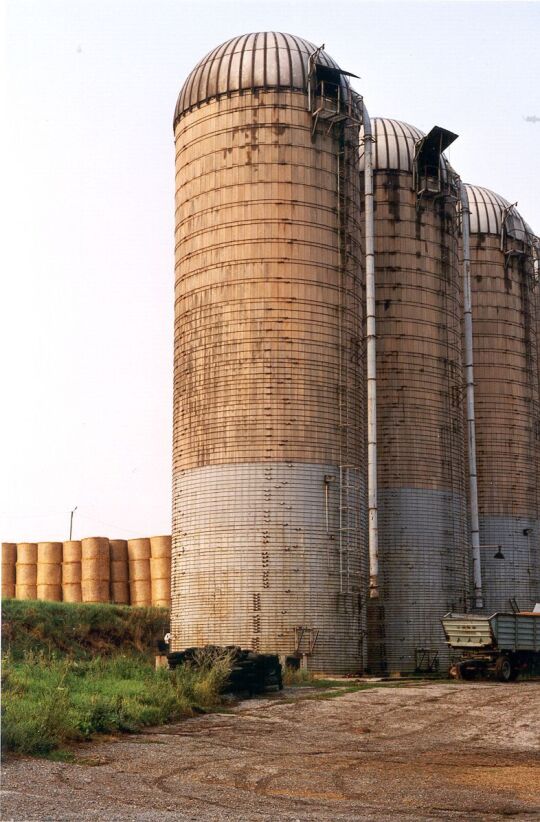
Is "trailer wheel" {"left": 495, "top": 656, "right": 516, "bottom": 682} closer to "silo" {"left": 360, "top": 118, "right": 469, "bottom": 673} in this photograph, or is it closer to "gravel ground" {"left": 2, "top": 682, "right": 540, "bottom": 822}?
"silo" {"left": 360, "top": 118, "right": 469, "bottom": 673}

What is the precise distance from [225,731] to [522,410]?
106ft

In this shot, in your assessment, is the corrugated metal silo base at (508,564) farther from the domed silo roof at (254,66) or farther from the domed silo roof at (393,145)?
the domed silo roof at (254,66)

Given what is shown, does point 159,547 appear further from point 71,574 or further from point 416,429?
point 416,429

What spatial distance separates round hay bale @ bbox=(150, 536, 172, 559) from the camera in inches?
2055

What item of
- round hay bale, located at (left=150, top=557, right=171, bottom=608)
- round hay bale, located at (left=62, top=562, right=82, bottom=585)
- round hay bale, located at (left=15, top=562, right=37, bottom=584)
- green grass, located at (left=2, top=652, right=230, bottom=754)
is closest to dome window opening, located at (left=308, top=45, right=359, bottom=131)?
green grass, located at (left=2, top=652, right=230, bottom=754)

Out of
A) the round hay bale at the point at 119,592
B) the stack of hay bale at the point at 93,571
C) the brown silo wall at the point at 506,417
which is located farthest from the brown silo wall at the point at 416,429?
the round hay bale at the point at 119,592

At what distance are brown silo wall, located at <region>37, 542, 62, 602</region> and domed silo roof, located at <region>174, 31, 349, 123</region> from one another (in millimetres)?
22891

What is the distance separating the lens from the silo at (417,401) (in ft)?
139

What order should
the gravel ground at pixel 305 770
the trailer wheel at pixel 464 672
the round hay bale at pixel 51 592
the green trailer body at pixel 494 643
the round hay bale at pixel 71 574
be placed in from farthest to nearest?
the round hay bale at pixel 51 592
the round hay bale at pixel 71 574
the trailer wheel at pixel 464 672
the green trailer body at pixel 494 643
the gravel ground at pixel 305 770

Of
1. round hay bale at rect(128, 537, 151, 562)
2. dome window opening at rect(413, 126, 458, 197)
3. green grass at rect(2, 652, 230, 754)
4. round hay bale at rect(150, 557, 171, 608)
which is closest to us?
green grass at rect(2, 652, 230, 754)

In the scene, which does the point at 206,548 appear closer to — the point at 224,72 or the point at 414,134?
the point at 224,72

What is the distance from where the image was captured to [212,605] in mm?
36656

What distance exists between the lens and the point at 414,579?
42625 mm

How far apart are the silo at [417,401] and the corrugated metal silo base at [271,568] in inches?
188
